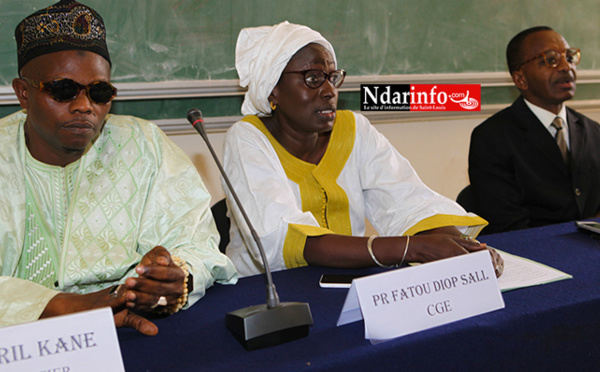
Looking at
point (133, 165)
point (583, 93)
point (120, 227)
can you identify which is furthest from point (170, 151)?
point (583, 93)

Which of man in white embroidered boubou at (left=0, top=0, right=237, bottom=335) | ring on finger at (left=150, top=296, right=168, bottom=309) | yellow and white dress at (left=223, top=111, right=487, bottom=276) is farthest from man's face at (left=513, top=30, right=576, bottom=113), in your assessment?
ring on finger at (left=150, top=296, right=168, bottom=309)

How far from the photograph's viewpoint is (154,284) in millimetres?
1415

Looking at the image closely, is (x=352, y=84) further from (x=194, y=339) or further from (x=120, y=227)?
(x=194, y=339)

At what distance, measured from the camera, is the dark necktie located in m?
3.02

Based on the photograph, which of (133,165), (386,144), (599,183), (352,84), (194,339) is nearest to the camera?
(194,339)

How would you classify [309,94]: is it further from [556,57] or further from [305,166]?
[556,57]

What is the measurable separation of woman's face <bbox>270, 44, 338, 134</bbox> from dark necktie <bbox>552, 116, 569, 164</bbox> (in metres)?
1.42

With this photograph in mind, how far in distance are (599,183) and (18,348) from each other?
2892mm

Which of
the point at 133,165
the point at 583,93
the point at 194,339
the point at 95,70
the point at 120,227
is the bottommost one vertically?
the point at 194,339

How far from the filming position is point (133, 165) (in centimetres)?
185

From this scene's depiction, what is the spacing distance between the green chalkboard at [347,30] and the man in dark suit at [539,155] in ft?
2.46

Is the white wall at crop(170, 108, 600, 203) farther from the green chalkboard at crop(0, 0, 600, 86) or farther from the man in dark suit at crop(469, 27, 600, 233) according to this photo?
the man in dark suit at crop(469, 27, 600, 233)

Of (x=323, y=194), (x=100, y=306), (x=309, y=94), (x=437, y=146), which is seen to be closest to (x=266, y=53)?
(x=309, y=94)

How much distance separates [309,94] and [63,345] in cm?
145
